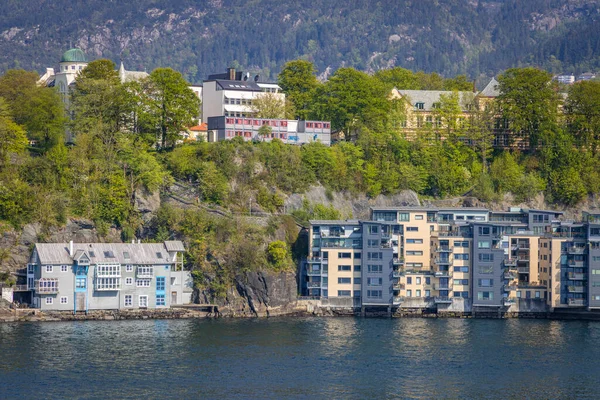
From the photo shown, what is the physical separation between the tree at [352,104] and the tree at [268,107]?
4.92 meters

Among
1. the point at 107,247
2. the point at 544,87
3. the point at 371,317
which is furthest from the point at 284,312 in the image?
the point at 544,87

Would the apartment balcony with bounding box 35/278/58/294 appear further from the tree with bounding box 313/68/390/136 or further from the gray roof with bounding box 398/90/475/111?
the gray roof with bounding box 398/90/475/111

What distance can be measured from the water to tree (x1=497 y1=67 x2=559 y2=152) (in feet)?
136

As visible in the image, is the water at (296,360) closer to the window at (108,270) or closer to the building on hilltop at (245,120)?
the window at (108,270)

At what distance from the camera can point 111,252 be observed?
115 metres

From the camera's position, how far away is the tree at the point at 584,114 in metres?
151

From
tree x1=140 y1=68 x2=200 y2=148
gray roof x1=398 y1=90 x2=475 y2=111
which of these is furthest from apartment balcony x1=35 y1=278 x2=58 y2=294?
gray roof x1=398 y1=90 x2=475 y2=111

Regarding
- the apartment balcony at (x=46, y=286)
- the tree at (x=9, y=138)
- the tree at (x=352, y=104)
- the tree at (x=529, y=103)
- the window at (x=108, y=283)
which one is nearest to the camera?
the apartment balcony at (x=46, y=286)

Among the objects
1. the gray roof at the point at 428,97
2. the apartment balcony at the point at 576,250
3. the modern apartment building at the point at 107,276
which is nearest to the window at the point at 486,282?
the apartment balcony at the point at 576,250

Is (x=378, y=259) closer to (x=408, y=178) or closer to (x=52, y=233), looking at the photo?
(x=408, y=178)

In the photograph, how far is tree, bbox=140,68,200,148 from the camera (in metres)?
137

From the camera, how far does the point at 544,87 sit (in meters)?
151

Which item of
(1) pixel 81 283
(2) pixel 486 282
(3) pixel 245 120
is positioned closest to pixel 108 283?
(1) pixel 81 283

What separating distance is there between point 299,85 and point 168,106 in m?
28.2
